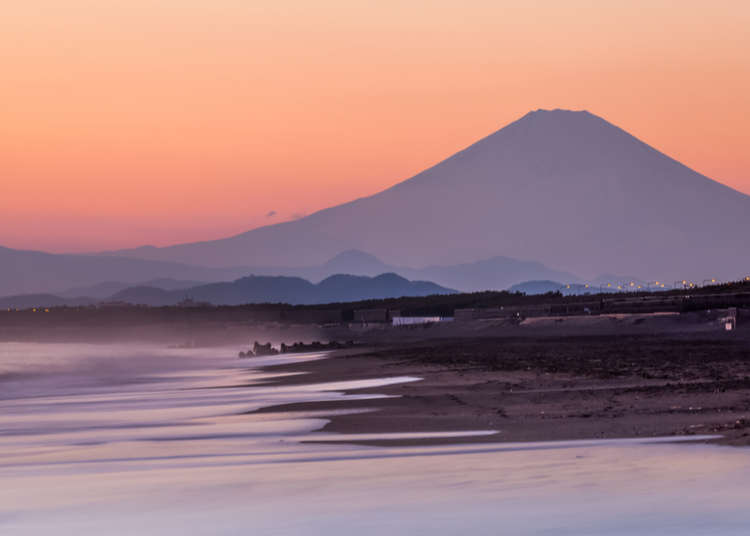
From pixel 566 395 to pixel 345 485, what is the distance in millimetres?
10214

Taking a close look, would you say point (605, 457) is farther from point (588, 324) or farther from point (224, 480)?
point (588, 324)

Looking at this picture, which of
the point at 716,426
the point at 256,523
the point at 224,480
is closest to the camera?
the point at 256,523

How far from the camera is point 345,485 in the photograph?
40.4ft

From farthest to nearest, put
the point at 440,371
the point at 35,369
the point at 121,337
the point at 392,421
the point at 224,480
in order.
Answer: the point at 121,337
the point at 35,369
the point at 440,371
the point at 392,421
the point at 224,480

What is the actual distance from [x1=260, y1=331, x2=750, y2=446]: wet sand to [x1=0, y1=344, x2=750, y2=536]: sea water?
3.56 ft

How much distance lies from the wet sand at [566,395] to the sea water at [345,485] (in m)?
1.09

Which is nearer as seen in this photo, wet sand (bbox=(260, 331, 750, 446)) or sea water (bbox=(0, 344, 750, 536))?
sea water (bbox=(0, 344, 750, 536))

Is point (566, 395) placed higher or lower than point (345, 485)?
higher

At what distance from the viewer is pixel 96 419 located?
2289cm

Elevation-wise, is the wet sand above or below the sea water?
above

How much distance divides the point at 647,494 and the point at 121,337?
13695 centimetres

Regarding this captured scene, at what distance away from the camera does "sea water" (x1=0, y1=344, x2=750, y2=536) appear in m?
10.1

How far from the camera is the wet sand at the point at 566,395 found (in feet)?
53.5

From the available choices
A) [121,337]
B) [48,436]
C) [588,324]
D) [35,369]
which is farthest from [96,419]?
[121,337]
